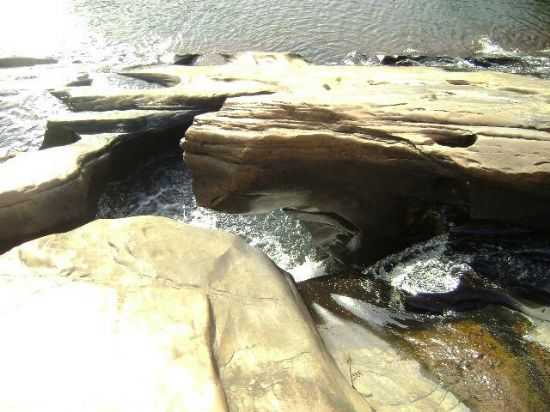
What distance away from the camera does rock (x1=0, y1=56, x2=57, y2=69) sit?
30.7 ft

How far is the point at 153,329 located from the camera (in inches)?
109

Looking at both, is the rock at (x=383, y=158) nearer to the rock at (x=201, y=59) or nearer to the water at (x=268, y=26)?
the rock at (x=201, y=59)

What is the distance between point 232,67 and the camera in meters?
8.20

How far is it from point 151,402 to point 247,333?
81 cm

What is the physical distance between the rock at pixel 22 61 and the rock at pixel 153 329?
23.9 ft

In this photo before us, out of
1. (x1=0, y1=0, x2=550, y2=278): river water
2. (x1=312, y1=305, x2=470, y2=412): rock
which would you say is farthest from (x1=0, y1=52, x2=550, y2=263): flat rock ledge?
(x1=0, y1=0, x2=550, y2=278): river water

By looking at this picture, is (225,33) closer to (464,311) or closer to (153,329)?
(464,311)

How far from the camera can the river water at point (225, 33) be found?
869cm

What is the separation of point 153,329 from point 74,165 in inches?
130

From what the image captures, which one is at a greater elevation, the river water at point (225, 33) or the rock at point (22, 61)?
the river water at point (225, 33)

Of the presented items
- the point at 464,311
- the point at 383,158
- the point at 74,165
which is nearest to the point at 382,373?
the point at 464,311

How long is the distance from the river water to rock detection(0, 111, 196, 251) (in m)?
1.63

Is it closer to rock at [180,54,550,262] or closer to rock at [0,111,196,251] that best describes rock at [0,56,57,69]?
rock at [0,111,196,251]

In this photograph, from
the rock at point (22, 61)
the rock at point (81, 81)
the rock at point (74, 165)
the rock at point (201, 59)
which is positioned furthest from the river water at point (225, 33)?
the rock at point (74, 165)
